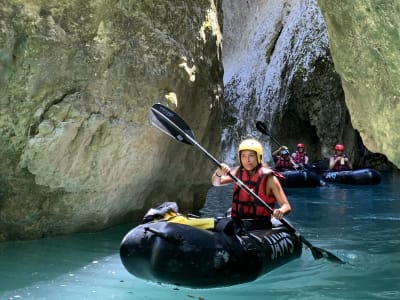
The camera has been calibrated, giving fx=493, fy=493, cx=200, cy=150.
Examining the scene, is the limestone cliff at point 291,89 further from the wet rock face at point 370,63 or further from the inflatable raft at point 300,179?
the wet rock face at point 370,63

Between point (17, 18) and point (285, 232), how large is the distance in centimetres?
424

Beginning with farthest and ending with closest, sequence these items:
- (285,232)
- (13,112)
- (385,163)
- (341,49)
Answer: (385,163) → (13,112) → (285,232) → (341,49)

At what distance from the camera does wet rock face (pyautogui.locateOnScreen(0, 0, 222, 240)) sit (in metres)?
6.27

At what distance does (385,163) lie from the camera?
81.0 feet

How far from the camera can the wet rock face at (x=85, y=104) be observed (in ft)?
20.6

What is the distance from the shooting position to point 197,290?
4754 mm

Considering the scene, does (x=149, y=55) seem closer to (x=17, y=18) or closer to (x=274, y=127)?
(x=17, y=18)

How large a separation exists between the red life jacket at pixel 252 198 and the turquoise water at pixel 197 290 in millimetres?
689

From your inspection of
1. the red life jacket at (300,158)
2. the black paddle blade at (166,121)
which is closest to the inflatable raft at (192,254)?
the black paddle blade at (166,121)

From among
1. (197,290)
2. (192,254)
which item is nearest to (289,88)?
(197,290)

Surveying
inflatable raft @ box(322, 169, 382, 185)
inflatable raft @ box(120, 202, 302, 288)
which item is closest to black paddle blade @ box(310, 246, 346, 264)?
inflatable raft @ box(120, 202, 302, 288)

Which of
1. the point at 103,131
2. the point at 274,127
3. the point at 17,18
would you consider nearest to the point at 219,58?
the point at 103,131

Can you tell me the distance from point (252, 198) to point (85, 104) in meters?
2.56

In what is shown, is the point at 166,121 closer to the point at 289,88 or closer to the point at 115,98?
the point at 115,98
